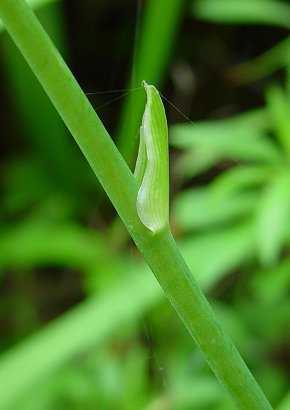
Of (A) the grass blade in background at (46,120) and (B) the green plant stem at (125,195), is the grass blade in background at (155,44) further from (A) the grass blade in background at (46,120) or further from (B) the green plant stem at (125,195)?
(B) the green plant stem at (125,195)

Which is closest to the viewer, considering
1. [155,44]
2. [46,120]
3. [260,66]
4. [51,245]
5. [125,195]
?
[125,195]

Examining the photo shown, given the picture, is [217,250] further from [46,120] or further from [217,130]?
[46,120]

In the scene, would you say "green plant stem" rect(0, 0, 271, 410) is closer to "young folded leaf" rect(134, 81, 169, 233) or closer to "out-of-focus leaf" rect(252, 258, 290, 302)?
"young folded leaf" rect(134, 81, 169, 233)

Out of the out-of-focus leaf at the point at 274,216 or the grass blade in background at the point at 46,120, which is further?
the grass blade in background at the point at 46,120

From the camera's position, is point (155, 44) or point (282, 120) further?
point (155, 44)

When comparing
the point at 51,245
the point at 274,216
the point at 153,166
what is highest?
the point at 153,166

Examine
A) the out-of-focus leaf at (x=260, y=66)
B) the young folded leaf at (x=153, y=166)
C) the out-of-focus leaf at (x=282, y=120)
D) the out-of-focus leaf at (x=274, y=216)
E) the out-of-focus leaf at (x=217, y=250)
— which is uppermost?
the young folded leaf at (x=153, y=166)

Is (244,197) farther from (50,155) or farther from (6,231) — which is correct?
(50,155)

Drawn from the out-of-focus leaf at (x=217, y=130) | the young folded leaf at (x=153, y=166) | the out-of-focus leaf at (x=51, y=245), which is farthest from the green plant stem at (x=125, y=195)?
the out-of-focus leaf at (x=51, y=245)

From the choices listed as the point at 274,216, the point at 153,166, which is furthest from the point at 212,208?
the point at 153,166
